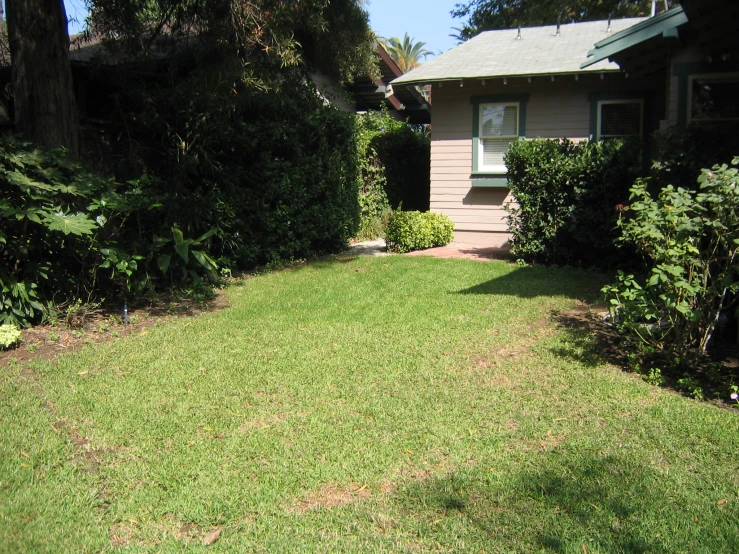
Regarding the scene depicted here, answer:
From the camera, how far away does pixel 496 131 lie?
13484 millimetres

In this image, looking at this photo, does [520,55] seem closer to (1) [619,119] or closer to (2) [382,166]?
(1) [619,119]

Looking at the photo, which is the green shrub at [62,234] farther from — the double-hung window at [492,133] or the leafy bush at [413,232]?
the double-hung window at [492,133]

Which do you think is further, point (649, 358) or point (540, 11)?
point (540, 11)

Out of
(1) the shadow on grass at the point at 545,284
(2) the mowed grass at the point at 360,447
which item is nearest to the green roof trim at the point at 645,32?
(1) the shadow on grass at the point at 545,284

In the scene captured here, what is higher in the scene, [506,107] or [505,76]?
[505,76]

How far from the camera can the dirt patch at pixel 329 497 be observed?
3.35 meters

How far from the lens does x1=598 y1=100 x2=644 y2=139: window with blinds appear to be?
12.6m

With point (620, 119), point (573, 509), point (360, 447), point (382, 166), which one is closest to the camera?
point (573, 509)

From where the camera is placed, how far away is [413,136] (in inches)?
653

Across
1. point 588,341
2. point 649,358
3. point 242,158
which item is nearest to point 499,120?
point 242,158

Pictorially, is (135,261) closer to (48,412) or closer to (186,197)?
(186,197)

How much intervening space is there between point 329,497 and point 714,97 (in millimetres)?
8518

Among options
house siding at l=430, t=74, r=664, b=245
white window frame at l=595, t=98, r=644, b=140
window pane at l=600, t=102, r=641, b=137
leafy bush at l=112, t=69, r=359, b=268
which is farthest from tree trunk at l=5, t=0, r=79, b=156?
window pane at l=600, t=102, r=641, b=137

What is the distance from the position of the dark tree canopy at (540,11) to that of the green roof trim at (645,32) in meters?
16.2
